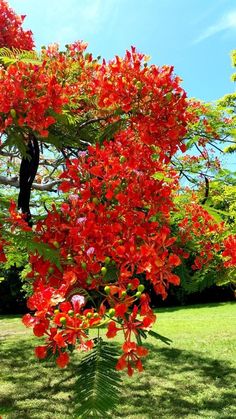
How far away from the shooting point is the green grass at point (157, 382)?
580cm

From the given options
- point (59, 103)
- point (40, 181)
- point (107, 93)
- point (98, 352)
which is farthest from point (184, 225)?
point (40, 181)

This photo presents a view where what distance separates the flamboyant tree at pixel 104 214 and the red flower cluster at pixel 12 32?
442 centimetres

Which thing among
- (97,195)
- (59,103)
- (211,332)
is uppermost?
(59,103)

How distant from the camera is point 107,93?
9.66 feet

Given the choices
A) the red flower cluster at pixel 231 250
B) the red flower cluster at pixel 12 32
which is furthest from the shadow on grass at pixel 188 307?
the red flower cluster at pixel 231 250

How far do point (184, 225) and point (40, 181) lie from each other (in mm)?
4592

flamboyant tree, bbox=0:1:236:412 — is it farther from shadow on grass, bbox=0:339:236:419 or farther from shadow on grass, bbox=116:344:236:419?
shadow on grass, bbox=116:344:236:419

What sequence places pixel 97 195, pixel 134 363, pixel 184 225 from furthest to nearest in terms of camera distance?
pixel 184 225 < pixel 97 195 < pixel 134 363

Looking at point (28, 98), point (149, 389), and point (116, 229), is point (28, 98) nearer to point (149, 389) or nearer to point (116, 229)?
point (116, 229)

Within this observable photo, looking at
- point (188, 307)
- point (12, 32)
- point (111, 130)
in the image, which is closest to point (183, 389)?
point (111, 130)

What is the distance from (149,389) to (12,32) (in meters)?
5.88

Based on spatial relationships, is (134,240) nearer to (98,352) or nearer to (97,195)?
(97,195)

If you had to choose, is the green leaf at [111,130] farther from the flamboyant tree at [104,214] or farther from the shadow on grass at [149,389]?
A: the shadow on grass at [149,389]

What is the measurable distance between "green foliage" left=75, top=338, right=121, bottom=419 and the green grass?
3.31m
